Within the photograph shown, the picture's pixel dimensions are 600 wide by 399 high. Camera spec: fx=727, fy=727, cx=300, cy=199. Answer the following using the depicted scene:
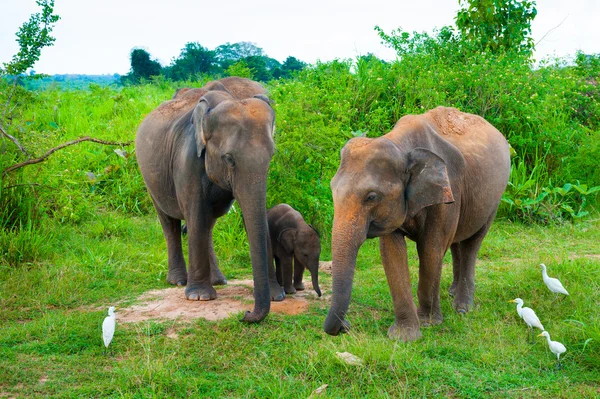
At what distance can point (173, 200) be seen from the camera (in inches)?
301

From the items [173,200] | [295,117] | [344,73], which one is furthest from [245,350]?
[344,73]

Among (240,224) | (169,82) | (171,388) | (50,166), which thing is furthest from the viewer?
(169,82)

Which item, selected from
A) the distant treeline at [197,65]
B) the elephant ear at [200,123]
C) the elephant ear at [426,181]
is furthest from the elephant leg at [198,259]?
the distant treeline at [197,65]

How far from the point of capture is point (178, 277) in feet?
26.4

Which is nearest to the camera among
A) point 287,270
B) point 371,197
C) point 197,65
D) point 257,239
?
point 371,197

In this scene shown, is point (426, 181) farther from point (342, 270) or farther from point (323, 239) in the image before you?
point (323, 239)

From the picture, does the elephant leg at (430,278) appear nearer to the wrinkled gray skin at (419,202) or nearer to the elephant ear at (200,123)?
the wrinkled gray skin at (419,202)

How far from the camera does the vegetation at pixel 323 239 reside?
199 inches

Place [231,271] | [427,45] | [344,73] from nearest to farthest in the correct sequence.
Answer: [231,271] < [344,73] < [427,45]

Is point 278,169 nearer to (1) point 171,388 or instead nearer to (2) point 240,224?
(2) point 240,224

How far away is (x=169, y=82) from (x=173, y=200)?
13.3 metres

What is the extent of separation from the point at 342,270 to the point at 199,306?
86.4 inches

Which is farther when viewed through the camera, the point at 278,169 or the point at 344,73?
the point at 344,73

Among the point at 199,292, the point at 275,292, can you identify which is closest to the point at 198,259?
the point at 199,292
